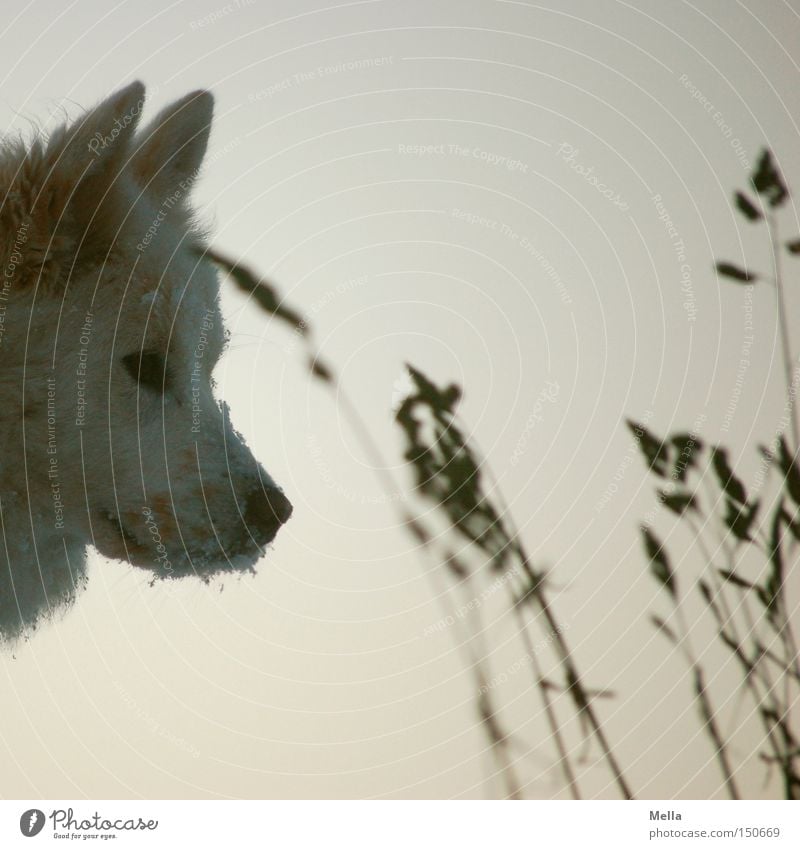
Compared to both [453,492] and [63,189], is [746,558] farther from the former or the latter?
[63,189]

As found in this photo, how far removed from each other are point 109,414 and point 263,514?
1.01ft

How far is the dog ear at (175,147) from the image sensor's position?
157 centimetres

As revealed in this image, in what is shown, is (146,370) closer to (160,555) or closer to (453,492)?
(160,555)

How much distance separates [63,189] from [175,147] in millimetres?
195

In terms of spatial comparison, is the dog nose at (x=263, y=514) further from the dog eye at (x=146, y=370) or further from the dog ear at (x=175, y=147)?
the dog ear at (x=175, y=147)

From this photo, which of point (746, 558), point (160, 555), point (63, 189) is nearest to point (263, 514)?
point (160, 555)

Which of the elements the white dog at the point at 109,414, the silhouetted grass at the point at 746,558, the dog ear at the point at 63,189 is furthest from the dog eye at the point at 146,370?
the silhouetted grass at the point at 746,558

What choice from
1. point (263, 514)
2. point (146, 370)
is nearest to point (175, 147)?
point (146, 370)

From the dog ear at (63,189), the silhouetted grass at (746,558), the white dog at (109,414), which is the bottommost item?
the silhouetted grass at (746,558)

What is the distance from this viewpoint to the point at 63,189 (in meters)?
1.54

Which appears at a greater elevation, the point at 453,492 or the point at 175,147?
the point at 175,147

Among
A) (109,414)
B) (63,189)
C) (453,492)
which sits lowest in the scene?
(453,492)

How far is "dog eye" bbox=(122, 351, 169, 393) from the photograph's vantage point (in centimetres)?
157

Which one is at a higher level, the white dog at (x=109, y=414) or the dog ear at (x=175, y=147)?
the dog ear at (x=175, y=147)
